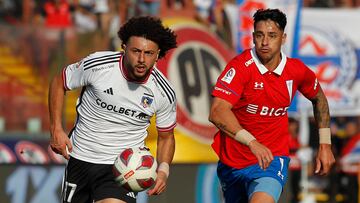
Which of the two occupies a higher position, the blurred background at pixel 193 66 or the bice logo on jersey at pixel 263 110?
the bice logo on jersey at pixel 263 110

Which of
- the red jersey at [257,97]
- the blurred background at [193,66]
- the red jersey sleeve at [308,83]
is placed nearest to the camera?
the red jersey at [257,97]

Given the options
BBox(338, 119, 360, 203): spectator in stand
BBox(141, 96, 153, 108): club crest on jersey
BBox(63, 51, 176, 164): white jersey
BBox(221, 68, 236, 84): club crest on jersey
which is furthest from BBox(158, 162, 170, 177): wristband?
BBox(338, 119, 360, 203): spectator in stand

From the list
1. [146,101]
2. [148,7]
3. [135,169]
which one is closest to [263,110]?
[146,101]

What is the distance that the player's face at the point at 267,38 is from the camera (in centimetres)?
809

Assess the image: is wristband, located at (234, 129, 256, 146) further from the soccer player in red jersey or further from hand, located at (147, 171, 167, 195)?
hand, located at (147, 171, 167, 195)

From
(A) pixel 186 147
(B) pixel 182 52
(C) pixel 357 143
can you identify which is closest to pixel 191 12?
(B) pixel 182 52

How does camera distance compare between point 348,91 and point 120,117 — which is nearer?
point 120,117

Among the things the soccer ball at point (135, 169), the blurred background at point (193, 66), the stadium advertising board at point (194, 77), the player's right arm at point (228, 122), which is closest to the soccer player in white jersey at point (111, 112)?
the soccer ball at point (135, 169)

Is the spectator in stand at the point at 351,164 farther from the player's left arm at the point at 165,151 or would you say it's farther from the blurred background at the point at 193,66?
the player's left arm at the point at 165,151

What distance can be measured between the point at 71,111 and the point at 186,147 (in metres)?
2.07

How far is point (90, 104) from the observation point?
796cm

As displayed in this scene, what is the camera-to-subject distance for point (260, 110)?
8.36m

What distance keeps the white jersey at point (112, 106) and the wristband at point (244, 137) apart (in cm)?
57

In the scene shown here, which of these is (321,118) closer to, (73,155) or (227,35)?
(73,155)
